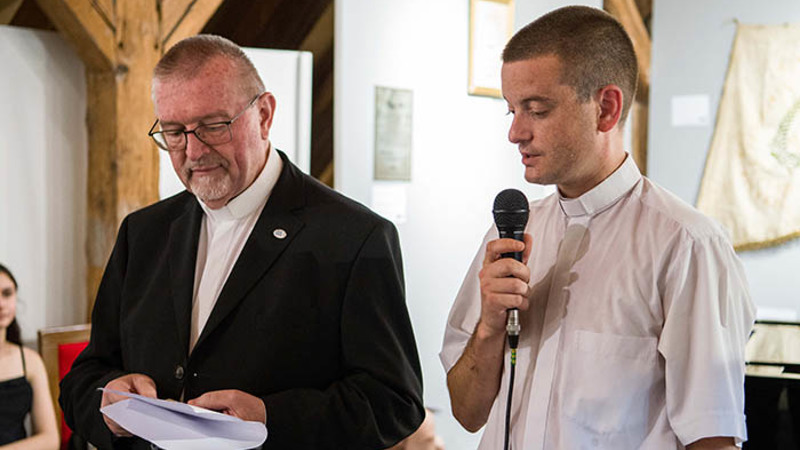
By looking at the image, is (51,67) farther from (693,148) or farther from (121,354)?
(693,148)

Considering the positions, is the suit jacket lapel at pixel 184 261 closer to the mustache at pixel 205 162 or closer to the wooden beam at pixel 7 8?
the mustache at pixel 205 162

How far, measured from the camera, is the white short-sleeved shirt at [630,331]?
1.43 metres

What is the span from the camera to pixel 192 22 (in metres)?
3.68

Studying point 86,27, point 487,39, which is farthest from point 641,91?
point 86,27

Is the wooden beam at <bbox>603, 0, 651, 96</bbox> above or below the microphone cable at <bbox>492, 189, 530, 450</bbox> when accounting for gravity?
above

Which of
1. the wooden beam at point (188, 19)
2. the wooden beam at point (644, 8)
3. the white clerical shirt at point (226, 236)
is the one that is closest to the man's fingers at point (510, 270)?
the white clerical shirt at point (226, 236)

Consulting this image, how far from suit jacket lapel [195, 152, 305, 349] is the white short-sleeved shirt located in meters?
0.53

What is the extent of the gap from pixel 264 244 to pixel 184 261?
197 millimetres

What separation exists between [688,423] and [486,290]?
1.29 feet

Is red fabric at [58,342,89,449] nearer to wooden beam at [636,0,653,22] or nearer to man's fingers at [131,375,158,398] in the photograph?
man's fingers at [131,375,158,398]

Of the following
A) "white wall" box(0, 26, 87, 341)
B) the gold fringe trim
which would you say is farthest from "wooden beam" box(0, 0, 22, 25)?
the gold fringe trim

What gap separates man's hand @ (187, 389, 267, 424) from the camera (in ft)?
5.26

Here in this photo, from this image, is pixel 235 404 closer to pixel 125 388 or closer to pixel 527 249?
pixel 125 388

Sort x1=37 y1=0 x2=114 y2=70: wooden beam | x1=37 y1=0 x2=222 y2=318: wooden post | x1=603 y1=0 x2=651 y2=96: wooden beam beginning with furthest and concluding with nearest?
1. x1=603 y1=0 x2=651 y2=96: wooden beam
2. x1=37 y1=0 x2=222 y2=318: wooden post
3. x1=37 y1=0 x2=114 y2=70: wooden beam
